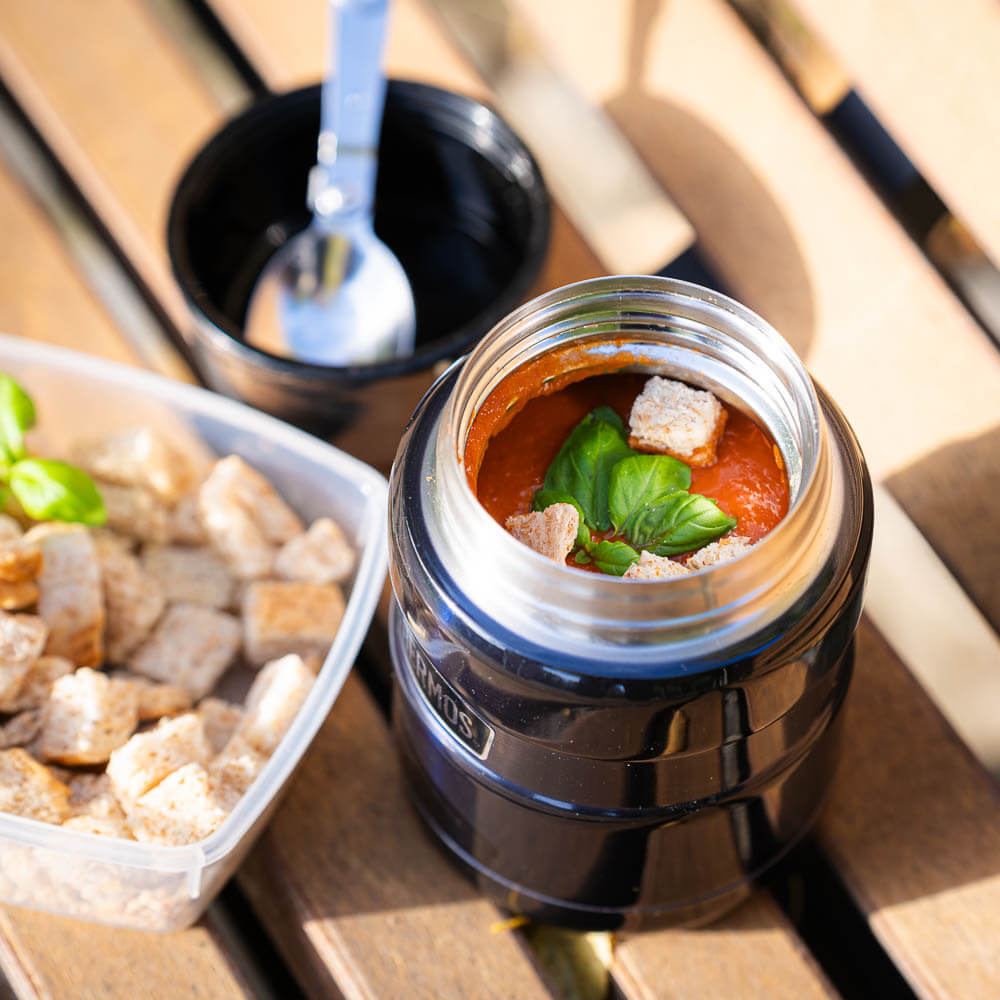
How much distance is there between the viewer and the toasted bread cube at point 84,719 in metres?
0.83

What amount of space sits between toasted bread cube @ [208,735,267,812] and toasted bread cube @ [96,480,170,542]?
0.73 ft

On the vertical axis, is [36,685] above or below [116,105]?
below

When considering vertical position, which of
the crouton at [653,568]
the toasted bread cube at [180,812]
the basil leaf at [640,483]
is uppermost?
the basil leaf at [640,483]

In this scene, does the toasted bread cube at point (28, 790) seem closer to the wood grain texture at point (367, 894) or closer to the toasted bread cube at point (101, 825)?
the toasted bread cube at point (101, 825)

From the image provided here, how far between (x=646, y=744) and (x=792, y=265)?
567mm

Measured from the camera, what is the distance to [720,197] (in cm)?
109

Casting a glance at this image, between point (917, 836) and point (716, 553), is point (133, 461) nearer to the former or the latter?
point (716, 553)

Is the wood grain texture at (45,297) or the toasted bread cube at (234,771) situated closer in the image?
the toasted bread cube at (234,771)

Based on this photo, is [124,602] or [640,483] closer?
[640,483]

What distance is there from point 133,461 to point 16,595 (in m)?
0.16

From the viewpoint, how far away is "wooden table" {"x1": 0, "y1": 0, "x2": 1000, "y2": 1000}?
34.6 inches

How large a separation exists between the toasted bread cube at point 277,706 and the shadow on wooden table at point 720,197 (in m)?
0.50

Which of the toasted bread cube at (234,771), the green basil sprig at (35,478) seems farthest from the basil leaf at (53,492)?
the toasted bread cube at (234,771)

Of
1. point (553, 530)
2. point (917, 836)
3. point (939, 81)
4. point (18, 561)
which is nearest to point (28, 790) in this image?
point (18, 561)
